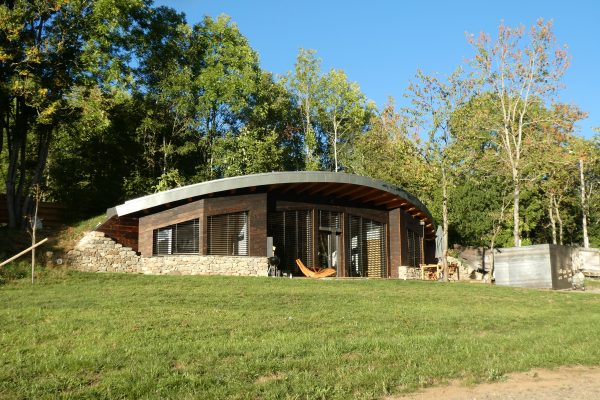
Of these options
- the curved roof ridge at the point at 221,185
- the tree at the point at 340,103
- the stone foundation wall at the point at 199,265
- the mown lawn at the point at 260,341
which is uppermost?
the tree at the point at 340,103

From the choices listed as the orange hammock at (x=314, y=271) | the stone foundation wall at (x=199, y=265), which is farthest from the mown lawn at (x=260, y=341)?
the orange hammock at (x=314, y=271)

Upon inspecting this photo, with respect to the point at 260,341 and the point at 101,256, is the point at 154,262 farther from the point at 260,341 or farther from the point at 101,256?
the point at 260,341

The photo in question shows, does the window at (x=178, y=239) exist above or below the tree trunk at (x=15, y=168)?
below

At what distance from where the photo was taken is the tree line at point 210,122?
970 inches

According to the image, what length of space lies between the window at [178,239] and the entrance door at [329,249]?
5363mm

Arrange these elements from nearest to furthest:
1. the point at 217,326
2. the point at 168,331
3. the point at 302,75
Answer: the point at 168,331
the point at 217,326
the point at 302,75

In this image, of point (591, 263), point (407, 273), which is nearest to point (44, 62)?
point (407, 273)

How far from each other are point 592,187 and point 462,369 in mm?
43600

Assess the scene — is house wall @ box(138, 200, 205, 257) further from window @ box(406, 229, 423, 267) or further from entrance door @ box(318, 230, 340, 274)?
window @ box(406, 229, 423, 267)

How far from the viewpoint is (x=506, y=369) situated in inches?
278

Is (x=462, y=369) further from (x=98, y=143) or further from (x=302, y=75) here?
(x=302, y=75)

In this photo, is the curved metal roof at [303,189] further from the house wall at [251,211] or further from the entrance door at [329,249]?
the entrance door at [329,249]

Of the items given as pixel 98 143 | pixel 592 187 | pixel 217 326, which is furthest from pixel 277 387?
pixel 592 187

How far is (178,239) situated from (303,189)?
507 cm
